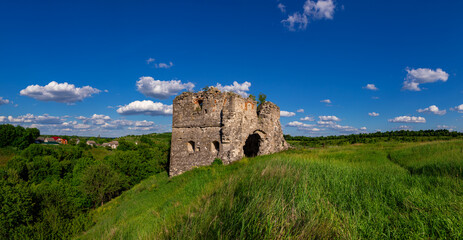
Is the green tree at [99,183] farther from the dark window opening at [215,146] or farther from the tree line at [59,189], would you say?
the dark window opening at [215,146]

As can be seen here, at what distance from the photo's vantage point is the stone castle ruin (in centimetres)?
1343

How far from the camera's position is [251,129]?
1519cm

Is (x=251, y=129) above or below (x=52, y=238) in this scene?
above

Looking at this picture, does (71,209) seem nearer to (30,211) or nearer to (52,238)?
(30,211)

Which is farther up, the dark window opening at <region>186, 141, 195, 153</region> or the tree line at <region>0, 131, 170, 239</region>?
the dark window opening at <region>186, 141, 195, 153</region>

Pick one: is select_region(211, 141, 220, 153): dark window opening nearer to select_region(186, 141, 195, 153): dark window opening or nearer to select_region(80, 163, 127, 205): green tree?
select_region(186, 141, 195, 153): dark window opening

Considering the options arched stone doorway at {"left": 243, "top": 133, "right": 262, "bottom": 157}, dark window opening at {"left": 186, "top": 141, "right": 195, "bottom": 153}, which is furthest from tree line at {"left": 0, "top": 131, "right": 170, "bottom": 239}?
arched stone doorway at {"left": 243, "top": 133, "right": 262, "bottom": 157}

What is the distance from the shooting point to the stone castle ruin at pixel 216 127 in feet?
44.1

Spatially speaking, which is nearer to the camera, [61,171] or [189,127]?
[189,127]

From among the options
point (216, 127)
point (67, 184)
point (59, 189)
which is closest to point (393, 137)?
point (216, 127)

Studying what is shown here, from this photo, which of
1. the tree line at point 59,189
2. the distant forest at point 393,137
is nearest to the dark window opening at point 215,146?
the tree line at point 59,189

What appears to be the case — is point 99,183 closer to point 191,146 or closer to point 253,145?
point 191,146

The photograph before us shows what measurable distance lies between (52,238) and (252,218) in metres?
19.5

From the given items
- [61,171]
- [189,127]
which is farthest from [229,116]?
[61,171]
